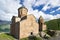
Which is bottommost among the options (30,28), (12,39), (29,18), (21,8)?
(12,39)

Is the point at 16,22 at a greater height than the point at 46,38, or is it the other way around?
the point at 16,22

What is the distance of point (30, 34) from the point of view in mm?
44500

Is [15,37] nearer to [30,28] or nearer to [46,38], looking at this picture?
[30,28]

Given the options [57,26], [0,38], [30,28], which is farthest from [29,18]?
[57,26]

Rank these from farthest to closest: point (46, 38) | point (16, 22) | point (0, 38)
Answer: point (16, 22) → point (46, 38) → point (0, 38)

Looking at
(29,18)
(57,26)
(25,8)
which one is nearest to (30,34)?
(29,18)

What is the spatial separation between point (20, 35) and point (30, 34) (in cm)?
297

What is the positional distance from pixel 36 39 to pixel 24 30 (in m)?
4.62

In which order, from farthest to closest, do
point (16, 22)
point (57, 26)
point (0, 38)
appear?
1. point (57, 26)
2. point (16, 22)
3. point (0, 38)

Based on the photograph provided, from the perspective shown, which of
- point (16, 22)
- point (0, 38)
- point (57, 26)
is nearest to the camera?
point (0, 38)

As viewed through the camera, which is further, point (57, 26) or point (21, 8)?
point (57, 26)

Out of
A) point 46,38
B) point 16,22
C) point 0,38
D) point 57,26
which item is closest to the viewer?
point 0,38

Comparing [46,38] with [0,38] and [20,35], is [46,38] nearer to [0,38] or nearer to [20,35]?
[20,35]

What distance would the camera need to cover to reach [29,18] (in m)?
44.6
